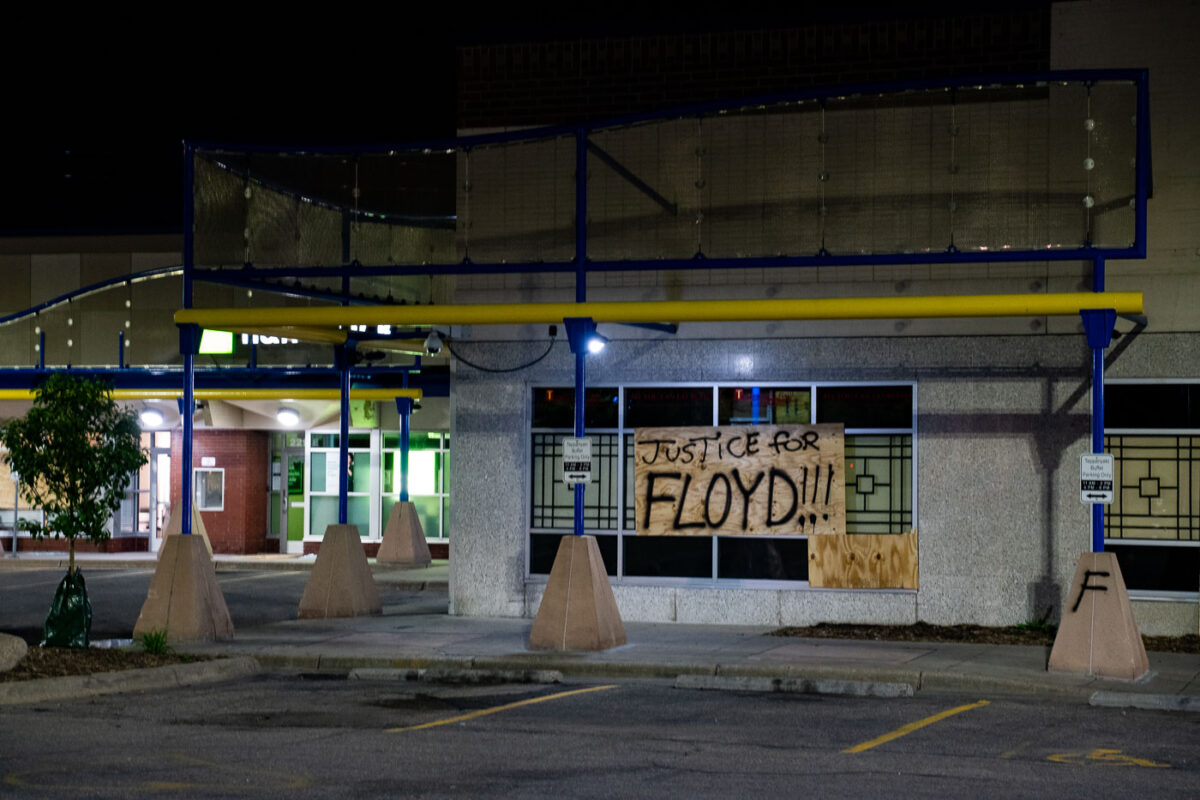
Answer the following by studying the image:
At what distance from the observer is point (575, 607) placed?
50.6 ft

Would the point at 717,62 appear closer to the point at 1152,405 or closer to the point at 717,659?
the point at 1152,405

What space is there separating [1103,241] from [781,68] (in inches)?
185

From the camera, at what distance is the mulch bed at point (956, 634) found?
16000 millimetres

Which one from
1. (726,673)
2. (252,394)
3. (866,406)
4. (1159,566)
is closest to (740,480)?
(866,406)

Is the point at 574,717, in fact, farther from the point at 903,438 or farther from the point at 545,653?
the point at 903,438

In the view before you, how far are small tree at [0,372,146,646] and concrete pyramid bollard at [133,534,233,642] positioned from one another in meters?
0.78

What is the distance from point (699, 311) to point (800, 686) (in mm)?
4151

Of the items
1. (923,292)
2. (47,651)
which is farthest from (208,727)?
(923,292)

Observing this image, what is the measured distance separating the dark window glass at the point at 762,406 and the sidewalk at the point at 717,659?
95.7 inches

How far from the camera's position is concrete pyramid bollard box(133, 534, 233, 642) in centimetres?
1627

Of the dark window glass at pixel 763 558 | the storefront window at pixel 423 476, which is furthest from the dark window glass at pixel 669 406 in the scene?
the storefront window at pixel 423 476

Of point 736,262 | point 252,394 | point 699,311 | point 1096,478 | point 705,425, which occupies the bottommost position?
point 1096,478

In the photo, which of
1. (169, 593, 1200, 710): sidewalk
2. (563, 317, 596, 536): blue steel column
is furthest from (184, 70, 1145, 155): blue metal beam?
(169, 593, 1200, 710): sidewalk

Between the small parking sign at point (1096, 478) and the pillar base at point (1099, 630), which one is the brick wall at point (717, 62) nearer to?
the small parking sign at point (1096, 478)
